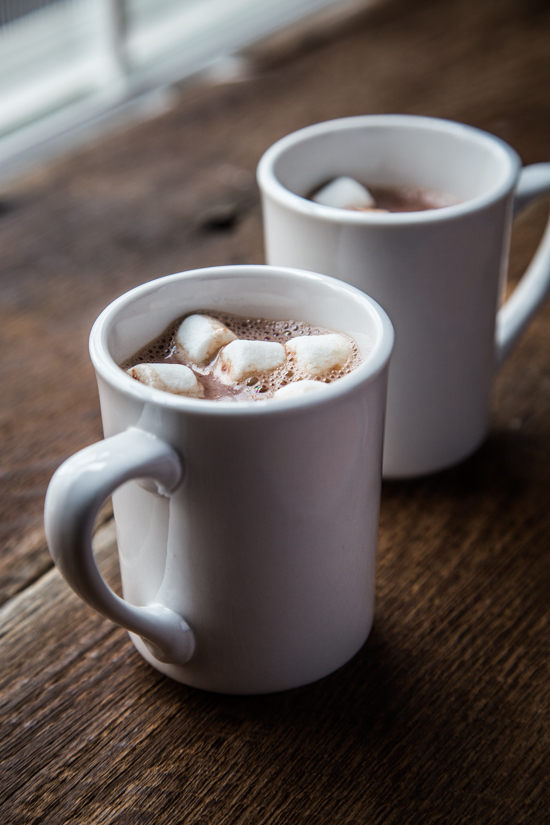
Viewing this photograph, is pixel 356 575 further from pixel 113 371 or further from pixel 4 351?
pixel 4 351

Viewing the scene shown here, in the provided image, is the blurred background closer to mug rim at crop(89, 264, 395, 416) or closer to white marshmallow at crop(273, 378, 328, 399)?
mug rim at crop(89, 264, 395, 416)

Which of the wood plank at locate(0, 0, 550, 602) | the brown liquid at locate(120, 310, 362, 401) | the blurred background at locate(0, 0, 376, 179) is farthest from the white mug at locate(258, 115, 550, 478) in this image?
the blurred background at locate(0, 0, 376, 179)

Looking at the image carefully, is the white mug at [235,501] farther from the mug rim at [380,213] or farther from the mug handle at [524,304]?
the mug handle at [524,304]

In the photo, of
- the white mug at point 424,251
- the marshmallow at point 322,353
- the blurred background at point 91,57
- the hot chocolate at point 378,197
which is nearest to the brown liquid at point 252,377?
the marshmallow at point 322,353

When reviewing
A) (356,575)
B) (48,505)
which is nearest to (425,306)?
(356,575)

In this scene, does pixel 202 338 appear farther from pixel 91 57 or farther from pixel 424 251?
pixel 91 57

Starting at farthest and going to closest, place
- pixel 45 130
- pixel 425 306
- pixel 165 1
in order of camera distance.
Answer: pixel 165 1 < pixel 45 130 < pixel 425 306
